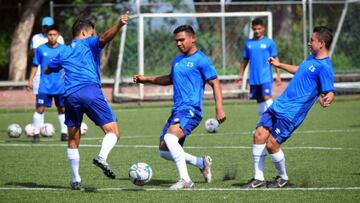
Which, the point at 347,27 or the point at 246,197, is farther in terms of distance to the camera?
the point at 347,27

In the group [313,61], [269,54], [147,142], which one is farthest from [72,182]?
[269,54]

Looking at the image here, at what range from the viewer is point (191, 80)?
1027cm

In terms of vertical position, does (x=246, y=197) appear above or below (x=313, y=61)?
below

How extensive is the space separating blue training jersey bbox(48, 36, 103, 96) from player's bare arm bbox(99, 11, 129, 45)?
19cm

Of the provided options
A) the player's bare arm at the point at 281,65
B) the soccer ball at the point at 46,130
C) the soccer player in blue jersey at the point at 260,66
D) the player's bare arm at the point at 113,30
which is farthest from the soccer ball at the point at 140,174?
the soccer player in blue jersey at the point at 260,66

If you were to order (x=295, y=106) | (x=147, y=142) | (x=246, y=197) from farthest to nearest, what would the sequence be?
(x=147, y=142) < (x=295, y=106) < (x=246, y=197)

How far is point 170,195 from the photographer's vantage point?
9.31 m

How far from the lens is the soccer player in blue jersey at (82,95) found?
10.0 metres

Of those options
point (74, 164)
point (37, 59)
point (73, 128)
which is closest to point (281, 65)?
point (73, 128)

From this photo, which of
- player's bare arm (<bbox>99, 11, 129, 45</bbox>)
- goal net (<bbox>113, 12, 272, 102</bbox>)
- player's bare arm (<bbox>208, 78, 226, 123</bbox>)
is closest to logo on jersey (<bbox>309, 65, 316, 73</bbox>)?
player's bare arm (<bbox>208, 78, 226, 123</bbox>)

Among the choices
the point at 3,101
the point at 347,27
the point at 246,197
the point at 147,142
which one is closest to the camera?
the point at 246,197

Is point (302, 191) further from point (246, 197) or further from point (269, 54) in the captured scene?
point (269, 54)

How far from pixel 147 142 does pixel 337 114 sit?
23.7ft

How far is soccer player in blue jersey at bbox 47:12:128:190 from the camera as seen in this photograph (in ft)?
32.8
